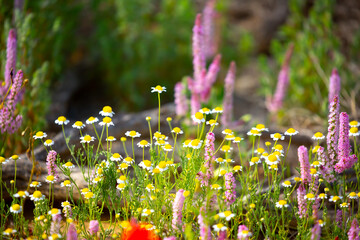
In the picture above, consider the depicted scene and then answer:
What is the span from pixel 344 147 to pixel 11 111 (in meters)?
1.79

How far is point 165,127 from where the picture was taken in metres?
3.89

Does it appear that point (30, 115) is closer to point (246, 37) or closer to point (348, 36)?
point (246, 37)

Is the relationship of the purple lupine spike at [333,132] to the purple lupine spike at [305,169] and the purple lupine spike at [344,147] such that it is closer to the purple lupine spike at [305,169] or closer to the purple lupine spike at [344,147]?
the purple lupine spike at [344,147]

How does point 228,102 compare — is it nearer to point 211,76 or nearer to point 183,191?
point 211,76

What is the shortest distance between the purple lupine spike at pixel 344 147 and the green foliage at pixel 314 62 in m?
2.32

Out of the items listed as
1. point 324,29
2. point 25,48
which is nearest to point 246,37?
point 324,29

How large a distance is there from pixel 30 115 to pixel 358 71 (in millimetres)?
3661

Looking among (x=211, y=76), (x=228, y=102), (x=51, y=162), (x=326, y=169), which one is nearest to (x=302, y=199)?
(x=326, y=169)

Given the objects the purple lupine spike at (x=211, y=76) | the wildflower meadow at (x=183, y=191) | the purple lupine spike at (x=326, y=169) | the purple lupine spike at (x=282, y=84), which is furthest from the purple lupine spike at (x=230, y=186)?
the purple lupine spike at (x=282, y=84)

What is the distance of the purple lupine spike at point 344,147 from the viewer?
7.14 ft

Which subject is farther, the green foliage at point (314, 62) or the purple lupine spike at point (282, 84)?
the green foliage at point (314, 62)

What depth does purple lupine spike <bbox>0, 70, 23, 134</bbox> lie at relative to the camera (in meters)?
2.46

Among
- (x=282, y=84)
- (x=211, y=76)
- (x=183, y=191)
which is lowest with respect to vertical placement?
(x=183, y=191)

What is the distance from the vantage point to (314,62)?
4.73 m
